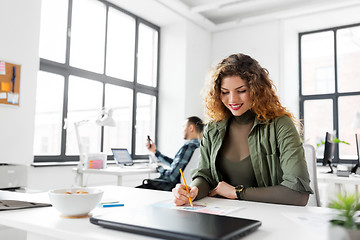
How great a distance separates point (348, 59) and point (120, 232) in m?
5.43

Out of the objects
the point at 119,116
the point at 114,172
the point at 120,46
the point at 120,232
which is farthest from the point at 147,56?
the point at 120,232

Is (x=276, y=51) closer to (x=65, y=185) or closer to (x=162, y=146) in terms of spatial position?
(x=162, y=146)

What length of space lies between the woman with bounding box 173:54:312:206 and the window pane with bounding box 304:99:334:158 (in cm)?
417

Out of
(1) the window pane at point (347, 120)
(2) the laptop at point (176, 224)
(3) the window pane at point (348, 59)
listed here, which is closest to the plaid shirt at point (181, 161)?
(2) the laptop at point (176, 224)

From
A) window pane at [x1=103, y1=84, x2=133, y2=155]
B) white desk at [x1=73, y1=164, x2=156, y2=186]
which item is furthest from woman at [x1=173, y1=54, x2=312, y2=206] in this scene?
window pane at [x1=103, y1=84, x2=133, y2=155]

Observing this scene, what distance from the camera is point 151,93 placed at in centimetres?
535

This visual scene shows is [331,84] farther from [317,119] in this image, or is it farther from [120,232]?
[120,232]

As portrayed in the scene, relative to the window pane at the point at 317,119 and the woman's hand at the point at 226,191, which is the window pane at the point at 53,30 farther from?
the window pane at the point at 317,119

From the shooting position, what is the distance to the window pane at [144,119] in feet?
16.8

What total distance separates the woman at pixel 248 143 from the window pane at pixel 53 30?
2.82 m

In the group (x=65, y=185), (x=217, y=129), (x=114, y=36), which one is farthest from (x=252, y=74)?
(x=114, y=36)

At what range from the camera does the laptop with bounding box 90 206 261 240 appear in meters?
0.67

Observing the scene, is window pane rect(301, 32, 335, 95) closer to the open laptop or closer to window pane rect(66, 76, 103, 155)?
the open laptop

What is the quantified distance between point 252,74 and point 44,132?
292 cm
